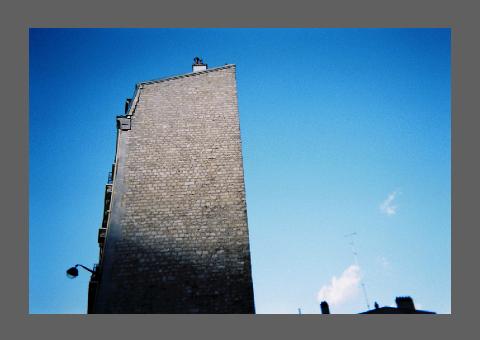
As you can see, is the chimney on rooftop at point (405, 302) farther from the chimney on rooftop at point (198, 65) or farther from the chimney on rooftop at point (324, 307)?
the chimney on rooftop at point (198, 65)

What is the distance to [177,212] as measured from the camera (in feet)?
28.8

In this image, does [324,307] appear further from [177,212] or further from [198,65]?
[198,65]

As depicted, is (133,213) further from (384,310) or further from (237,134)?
(384,310)

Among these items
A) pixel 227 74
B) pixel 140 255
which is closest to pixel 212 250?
pixel 140 255

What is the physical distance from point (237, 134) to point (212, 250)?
13.4 feet

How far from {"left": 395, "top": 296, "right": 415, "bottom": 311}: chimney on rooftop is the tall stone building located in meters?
16.3

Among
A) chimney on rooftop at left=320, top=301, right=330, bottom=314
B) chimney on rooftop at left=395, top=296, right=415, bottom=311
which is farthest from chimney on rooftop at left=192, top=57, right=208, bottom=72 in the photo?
chimney on rooftop at left=395, top=296, right=415, bottom=311

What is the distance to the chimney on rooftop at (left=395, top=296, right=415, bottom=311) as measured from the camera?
18688 mm

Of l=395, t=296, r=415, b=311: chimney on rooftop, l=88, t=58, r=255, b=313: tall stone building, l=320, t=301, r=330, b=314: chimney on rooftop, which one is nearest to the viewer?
l=88, t=58, r=255, b=313: tall stone building

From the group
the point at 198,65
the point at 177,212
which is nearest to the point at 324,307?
the point at 177,212

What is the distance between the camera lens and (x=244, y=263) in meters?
7.90

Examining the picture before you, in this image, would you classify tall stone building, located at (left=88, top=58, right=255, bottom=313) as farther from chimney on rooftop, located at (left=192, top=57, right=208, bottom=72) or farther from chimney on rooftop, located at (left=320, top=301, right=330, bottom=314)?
chimney on rooftop, located at (left=320, top=301, right=330, bottom=314)

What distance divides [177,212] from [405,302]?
17933 millimetres

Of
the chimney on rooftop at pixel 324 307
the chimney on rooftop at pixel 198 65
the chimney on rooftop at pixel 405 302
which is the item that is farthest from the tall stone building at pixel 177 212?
the chimney on rooftop at pixel 405 302
